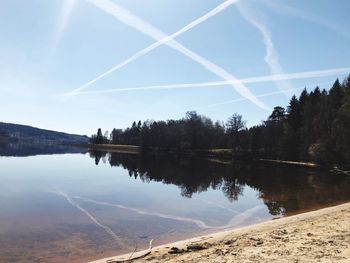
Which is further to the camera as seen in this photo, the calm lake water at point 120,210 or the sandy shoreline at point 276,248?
the calm lake water at point 120,210

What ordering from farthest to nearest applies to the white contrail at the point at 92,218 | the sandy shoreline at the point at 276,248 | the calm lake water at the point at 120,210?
the white contrail at the point at 92,218
the calm lake water at the point at 120,210
the sandy shoreline at the point at 276,248

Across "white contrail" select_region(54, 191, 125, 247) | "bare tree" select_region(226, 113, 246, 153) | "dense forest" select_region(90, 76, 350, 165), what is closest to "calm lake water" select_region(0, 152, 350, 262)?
"white contrail" select_region(54, 191, 125, 247)

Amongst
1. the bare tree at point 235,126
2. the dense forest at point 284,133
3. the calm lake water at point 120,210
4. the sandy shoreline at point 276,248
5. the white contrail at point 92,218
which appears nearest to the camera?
the sandy shoreline at point 276,248

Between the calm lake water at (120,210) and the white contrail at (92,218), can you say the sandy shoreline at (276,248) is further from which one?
the white contrail at (92,218)

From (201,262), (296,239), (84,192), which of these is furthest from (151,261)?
(84,192)

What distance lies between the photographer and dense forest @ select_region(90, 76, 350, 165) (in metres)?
66.8

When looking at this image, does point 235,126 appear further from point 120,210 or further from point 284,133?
point 120,210

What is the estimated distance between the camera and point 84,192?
108 feet

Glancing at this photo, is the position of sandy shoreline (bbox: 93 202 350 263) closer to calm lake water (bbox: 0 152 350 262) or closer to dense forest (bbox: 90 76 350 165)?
calm lake water (bbox: 0 152 350 262)

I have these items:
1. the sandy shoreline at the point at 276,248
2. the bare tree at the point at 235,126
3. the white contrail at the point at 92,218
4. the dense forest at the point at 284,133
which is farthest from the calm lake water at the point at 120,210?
the bare tree at the point at 235,126

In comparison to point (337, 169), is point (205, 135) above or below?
above

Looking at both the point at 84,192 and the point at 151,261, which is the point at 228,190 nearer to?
the point at 84,192

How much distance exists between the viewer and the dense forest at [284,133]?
6675 cm

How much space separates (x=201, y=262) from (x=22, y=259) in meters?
7.28
